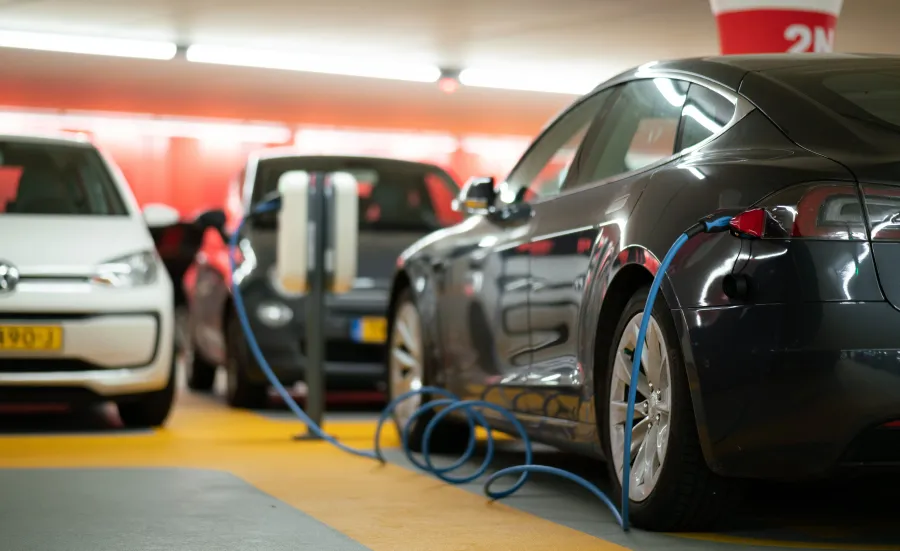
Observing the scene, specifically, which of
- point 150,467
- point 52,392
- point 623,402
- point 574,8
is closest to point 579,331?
point 623,402

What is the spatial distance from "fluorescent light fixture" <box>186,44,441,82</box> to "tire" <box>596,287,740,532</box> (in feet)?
35.2

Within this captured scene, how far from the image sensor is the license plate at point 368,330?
32.1ft

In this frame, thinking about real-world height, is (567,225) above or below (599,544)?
above

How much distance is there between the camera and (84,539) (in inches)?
185

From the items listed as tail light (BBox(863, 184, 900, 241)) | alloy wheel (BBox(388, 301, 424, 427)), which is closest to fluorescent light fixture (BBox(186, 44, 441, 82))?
alloy wheel (BBox(388, 301, 424, 427))

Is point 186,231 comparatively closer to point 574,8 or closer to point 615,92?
point 574,8

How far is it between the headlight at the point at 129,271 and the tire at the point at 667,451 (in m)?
4.02

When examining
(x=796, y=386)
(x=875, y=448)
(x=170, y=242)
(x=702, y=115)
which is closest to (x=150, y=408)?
(x=702, y=115)

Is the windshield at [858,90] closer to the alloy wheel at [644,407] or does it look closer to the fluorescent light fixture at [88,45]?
the alloy wheel at [644,407]

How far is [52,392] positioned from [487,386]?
2.86 m

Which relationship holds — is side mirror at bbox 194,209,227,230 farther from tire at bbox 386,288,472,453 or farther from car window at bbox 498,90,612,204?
car window at bbox 498,90,612,204

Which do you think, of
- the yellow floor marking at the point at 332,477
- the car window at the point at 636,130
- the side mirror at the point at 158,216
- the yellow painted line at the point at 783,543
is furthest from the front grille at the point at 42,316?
the yellow painted line at the point at 783,543

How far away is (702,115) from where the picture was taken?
194 inches

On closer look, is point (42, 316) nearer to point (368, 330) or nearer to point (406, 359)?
point (406, 359)
